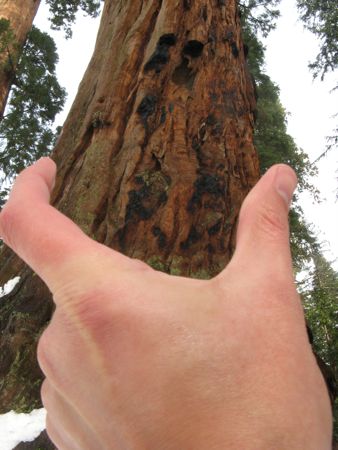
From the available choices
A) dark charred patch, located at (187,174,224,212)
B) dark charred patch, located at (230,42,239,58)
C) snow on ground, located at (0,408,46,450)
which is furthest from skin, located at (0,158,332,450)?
dark charred patch, located at (230,42,239,58)

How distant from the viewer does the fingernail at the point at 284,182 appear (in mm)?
1038

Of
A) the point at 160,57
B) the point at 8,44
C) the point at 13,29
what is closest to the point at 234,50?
the point at 160,57

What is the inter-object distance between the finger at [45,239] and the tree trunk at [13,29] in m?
7.63

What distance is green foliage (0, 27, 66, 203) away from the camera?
9.23 m

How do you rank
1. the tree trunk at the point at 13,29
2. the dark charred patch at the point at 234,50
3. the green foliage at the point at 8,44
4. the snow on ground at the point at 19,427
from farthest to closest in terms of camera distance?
the tree trunk at the point at 13,29 → the green foliage at the point at 8,44 → the dark charred patch at the point at 234,50 → the snow on ground at the point at 19,427

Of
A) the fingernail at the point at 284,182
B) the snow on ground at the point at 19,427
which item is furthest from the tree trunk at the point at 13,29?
the fingernail at the point at 284,182

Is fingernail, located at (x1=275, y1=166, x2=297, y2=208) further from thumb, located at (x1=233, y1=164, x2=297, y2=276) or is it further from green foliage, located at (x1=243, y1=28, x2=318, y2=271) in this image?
green foliage, located at (x1=243, y1=28, x2=318, y2=271)

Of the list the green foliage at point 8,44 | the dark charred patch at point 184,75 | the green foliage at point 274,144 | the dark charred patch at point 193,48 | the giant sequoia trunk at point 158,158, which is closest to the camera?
the giant sequoia trunk at point 158,158

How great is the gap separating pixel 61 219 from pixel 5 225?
6.2 inches

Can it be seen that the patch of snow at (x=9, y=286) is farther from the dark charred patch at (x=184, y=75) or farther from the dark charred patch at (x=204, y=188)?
the dark charred patch at (x=184, y=75)

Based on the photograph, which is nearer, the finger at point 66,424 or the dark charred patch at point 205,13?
the finger at point 66,424

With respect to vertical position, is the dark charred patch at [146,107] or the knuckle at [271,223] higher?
the dark charred patch at [146,107]

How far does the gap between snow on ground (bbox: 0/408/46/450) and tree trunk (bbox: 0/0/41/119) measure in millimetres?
7232

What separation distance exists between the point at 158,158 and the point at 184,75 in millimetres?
841
